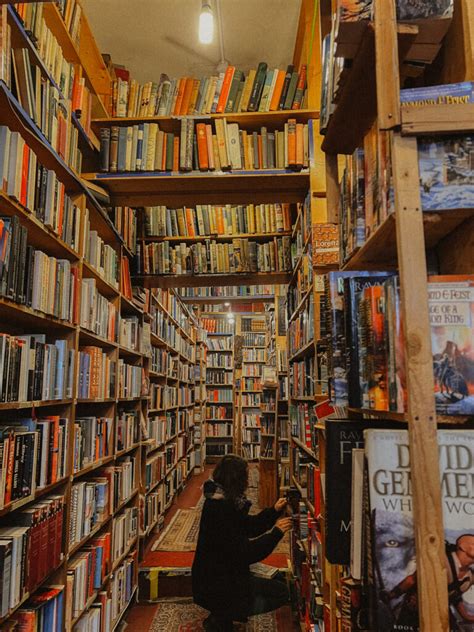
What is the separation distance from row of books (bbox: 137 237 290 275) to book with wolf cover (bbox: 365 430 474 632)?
9.24 feet

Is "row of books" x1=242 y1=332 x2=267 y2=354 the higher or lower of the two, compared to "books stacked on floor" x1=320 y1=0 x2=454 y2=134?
higher

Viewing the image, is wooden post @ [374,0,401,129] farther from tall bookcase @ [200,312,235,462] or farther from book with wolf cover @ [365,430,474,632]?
tall bookcase @ [200,312,235,462]

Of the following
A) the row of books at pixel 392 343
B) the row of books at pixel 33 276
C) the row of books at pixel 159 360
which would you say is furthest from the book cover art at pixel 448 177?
the row of books at pixel 159 360

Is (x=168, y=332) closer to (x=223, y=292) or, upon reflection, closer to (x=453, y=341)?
(x=223, y=292)

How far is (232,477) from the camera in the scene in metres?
2.49

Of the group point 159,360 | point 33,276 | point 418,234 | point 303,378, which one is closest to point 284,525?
point 303,378

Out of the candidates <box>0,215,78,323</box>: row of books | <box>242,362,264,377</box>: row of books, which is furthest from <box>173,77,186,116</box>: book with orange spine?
<box>242,362,264,377</box>: row of books

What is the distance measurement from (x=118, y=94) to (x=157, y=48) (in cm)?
125

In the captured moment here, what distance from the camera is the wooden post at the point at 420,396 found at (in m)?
0.72

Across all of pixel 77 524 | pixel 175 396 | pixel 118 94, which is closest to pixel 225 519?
pixel 77 524

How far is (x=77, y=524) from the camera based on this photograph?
6.99 feet

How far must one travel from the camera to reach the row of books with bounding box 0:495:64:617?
4.75 ft

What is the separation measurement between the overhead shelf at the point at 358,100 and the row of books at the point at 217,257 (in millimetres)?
2147

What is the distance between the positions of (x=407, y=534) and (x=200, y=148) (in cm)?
245
